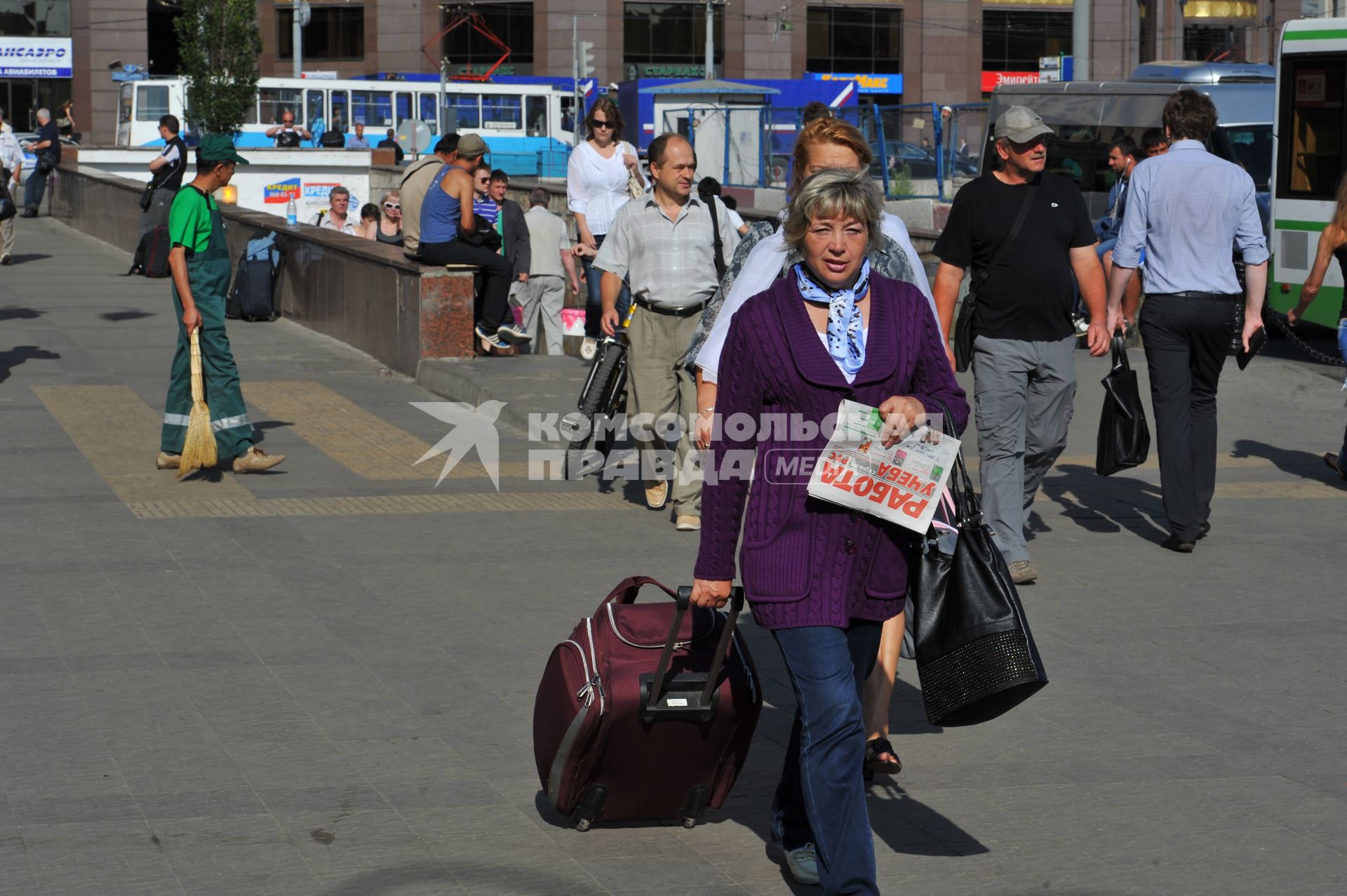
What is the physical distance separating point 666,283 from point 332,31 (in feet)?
214

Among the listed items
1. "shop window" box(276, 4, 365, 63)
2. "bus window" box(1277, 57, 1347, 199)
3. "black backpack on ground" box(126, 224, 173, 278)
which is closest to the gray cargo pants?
"black backpack on ground" box(126, 224, 173, 278)

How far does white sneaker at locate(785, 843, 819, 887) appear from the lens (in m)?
4.14

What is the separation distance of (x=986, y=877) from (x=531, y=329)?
491 inches

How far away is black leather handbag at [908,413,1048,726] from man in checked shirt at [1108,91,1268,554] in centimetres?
395

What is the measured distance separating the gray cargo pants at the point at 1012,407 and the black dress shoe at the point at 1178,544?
1248mm

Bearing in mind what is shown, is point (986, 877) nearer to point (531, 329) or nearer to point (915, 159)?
point (531, 329)

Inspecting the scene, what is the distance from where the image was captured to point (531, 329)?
1628 cm

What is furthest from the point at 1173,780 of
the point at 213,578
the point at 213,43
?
the point at 213,43

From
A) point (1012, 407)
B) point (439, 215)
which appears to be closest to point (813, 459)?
point (1012, 407)

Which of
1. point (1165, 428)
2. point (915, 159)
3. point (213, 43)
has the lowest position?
point (1165, 428)

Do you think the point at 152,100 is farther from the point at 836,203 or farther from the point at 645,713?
the point at 836,203

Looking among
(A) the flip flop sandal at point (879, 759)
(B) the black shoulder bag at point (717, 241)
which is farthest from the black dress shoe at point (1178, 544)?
(A) the flip flop sandal at point (879, 759)

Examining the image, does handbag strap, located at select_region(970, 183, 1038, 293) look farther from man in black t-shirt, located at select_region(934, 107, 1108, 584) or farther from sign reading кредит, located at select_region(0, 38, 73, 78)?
sign reading кредит, located at select_region(0, 38, 73, 78)

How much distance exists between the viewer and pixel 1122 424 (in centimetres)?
790
